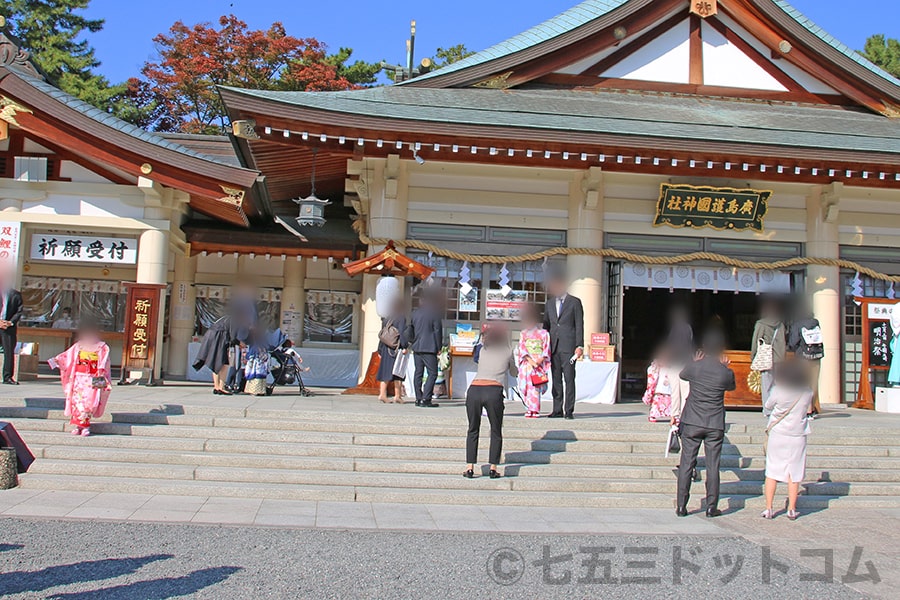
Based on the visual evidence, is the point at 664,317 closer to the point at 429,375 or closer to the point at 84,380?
the point at 429,375

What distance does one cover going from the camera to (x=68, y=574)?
5031 millimetres

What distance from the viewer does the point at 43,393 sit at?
10438 millimetres

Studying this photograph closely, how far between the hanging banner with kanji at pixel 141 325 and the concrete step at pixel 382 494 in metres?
4.69

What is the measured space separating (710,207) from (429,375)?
6.27 metres

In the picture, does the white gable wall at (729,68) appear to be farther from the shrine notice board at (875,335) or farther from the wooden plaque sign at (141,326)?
the wooden plaque sign at (141,326)

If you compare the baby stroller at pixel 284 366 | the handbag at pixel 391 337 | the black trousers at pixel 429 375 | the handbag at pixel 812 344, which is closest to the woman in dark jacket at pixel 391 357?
the handbag at pixel 391 337

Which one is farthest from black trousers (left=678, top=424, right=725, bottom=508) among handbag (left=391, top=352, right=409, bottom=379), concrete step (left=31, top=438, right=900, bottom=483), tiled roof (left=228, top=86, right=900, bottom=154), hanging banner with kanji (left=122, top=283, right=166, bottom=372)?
hanging banner with kanji (left=122, top=283, right=166, bottom=372)

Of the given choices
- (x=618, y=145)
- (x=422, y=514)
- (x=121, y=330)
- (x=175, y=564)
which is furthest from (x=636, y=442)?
(x=121, y=330)

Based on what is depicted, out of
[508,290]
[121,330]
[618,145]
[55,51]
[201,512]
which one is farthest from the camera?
[55,51]

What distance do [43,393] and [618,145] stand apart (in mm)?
9206

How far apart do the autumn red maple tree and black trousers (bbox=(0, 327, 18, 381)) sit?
20811 millimetres

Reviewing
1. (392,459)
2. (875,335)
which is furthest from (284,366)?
(875,335)

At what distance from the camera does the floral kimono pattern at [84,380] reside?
28.9 ft

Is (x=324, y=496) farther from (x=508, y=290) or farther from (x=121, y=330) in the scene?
(x=121, y=330)
